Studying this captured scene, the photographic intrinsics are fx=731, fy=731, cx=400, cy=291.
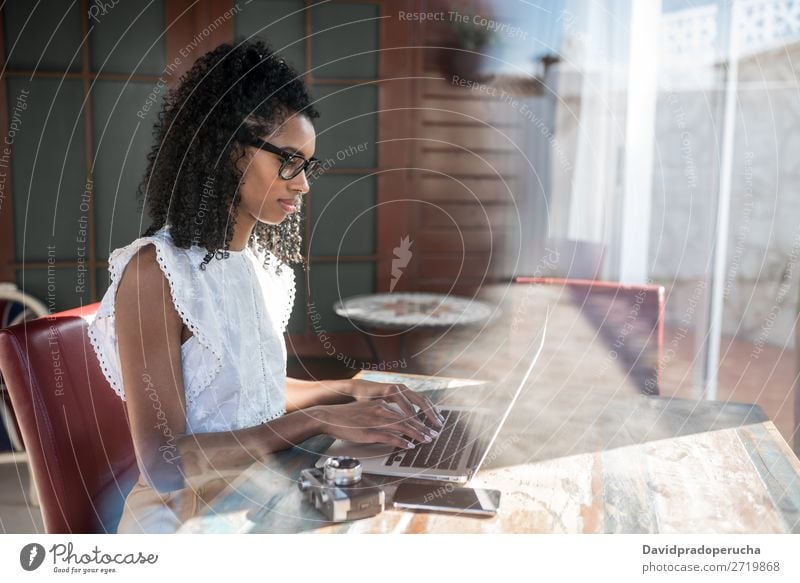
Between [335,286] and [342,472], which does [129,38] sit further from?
[335,286]

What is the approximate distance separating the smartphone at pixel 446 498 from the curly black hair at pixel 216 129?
459mm

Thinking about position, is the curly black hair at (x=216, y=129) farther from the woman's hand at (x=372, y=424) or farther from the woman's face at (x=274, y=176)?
the woman's hand at (x=372, y=424)

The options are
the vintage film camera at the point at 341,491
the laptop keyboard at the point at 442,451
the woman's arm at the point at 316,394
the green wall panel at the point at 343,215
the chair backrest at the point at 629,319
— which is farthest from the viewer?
the green wall panel at the point at 343,215

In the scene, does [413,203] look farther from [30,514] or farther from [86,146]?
[30,514]

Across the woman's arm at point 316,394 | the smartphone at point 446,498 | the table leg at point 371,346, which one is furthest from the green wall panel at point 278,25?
the smartphone at point 446,498

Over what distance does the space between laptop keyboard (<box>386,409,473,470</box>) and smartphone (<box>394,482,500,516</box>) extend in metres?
0.05

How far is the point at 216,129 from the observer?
106cm

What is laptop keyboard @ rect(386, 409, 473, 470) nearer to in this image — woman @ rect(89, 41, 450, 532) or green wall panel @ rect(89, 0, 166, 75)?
woman @ rect(89, 41, 450, 532)

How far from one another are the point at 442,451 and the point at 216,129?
559mm

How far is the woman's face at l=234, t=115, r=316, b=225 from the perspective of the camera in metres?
1.06

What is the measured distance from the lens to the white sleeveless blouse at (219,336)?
1.01 meters

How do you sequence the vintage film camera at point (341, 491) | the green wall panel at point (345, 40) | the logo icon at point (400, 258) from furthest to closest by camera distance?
the logo icon at point (400, 258), the green wall panel at point (345, 40), the vintage film camera at point (341, 491)

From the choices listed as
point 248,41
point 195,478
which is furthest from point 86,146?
point 195,478

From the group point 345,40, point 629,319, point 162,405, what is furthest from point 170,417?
point 629,319
